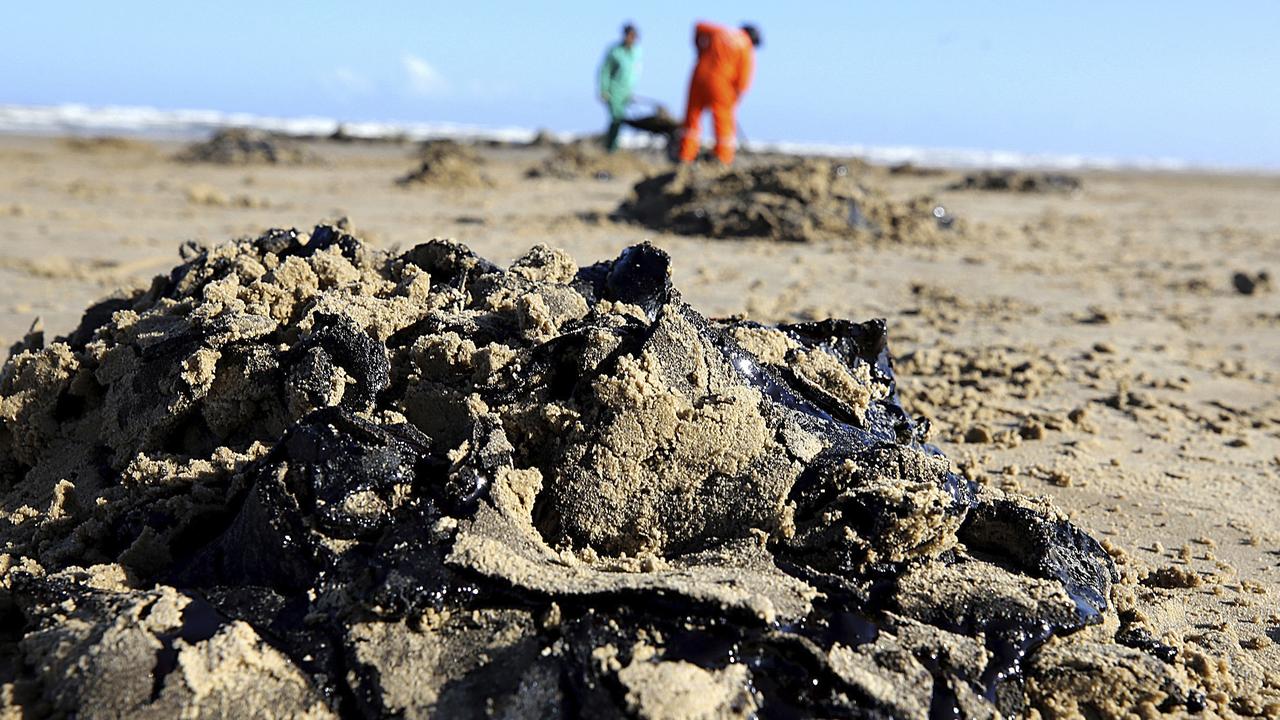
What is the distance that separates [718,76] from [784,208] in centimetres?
435

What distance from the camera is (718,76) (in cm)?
1241

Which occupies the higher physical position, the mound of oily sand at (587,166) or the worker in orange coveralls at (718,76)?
the worker in orange coveralls at (718,76)

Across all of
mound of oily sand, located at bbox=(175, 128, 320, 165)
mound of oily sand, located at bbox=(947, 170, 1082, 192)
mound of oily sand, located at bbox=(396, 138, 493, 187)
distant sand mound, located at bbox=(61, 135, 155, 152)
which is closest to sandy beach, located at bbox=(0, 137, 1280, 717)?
mound of oily sand, located at bbox=(396, 138, 493, 187)

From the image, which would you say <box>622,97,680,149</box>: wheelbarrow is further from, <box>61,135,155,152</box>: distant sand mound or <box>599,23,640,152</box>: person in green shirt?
<box>61,135,155,152</box>: distant sand mound

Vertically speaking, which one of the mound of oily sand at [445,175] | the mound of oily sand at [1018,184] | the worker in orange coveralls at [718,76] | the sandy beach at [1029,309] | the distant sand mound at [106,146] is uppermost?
the worker in orange coveralls at [718,76]

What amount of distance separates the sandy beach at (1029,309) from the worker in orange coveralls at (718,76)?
1382 mm

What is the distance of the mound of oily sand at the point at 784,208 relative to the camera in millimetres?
8531

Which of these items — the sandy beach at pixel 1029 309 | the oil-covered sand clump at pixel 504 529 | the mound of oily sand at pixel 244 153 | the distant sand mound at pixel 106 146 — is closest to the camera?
the oil-covered sand clump at pixel 504 529

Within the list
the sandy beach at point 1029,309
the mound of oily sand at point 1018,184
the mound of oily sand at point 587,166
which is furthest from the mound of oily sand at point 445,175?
the mound of oily sand at point 1018,184

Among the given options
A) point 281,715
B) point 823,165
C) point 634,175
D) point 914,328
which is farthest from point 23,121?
point 281,715

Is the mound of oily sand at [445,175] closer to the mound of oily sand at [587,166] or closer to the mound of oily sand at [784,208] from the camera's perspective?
the mound of oily sand at [587,166]

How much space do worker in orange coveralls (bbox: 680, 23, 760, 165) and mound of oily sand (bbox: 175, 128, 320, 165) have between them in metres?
6.88

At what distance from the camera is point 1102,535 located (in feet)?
9.46

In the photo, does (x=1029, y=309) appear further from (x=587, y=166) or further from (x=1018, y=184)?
(x=1018, y=184)
